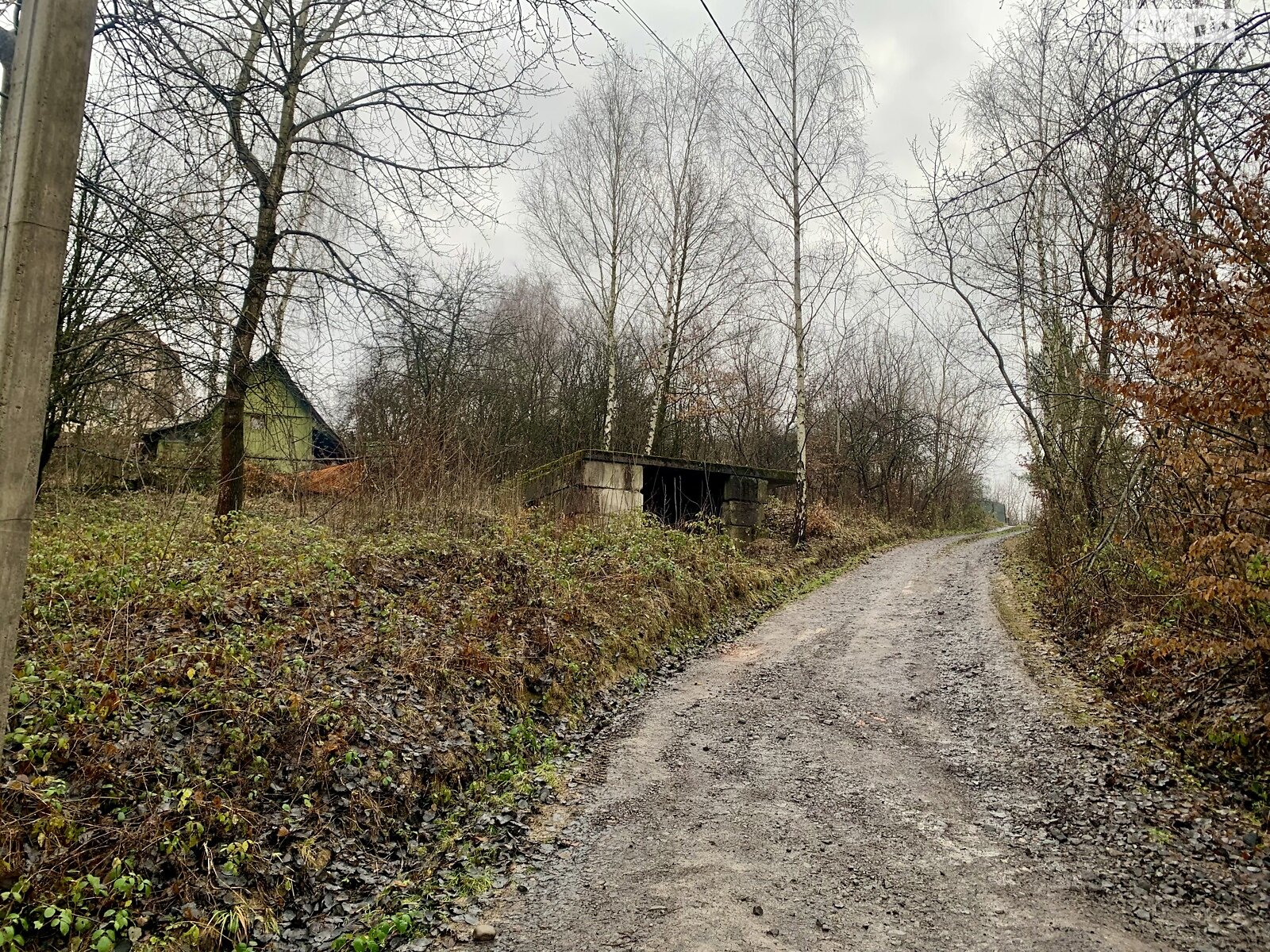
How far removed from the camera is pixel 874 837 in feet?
14.9

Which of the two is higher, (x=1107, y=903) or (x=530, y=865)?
(x=1107, y=903)

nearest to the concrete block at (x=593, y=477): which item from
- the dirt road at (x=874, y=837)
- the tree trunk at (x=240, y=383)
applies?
the tree trunk at (x=240, y=383)

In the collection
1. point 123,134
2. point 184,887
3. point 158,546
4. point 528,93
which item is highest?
point 528,93

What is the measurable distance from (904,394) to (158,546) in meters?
27.1

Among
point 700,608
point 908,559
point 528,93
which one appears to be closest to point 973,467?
point 908,559

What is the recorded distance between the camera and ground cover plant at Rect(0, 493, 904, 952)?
3.51 m

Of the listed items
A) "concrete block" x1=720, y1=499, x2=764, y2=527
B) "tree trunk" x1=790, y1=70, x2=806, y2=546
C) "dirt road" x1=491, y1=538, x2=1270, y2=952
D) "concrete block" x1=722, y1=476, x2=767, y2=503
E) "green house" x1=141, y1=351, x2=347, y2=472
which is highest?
"tree trunk" x1=790, y1=70, x2=806, y2=546

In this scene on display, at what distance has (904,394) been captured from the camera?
2925 cm

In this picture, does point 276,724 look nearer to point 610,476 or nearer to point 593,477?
point 593,477

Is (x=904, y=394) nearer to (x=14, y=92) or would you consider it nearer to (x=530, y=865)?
(x=530, y=865)

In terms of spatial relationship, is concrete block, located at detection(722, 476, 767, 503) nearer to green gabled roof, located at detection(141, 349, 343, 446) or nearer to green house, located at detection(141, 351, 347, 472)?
green house, located at detection(141, 351, 347, 472)

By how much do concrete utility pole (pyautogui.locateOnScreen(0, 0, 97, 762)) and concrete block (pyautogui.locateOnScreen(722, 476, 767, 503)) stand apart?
13.2 m

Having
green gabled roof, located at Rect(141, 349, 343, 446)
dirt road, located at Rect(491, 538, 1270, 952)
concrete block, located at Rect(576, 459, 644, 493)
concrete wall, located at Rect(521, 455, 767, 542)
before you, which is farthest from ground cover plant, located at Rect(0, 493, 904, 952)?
concrete block, located at Rect(576, 459, 644, 493)

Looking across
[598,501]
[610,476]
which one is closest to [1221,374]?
[598,501]
